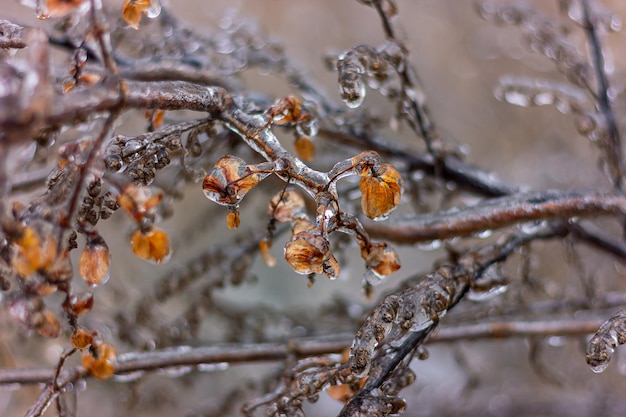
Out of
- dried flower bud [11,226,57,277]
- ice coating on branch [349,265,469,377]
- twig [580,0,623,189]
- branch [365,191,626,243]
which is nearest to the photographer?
dried flower bud [11,226,57,277]

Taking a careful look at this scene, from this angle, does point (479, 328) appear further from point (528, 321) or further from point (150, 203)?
point (150, 203)

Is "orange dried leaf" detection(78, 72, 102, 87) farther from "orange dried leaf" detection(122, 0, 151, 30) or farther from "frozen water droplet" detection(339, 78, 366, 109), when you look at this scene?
"frozen water droplet" detection(339, 78, 366, 109)

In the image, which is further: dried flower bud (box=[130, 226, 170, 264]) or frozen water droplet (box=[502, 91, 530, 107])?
frozen water droplet (box=[502, 91, 530, 107])

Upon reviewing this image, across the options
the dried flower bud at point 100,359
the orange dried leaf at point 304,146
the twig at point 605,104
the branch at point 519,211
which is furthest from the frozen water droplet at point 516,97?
the dried flower bud at point 100,359

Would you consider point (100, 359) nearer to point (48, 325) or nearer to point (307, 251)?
point (48, 325)

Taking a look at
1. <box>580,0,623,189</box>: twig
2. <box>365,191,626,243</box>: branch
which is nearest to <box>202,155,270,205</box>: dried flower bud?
<box>365,191,626,243</box>: branch

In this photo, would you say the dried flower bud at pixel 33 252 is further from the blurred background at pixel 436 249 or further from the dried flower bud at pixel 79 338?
the blurred background at pixel 436 249

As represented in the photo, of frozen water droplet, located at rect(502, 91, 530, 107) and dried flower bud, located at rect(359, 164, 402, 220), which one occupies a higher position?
dried flower bud, located at rect(359, 164, 402, 220)
